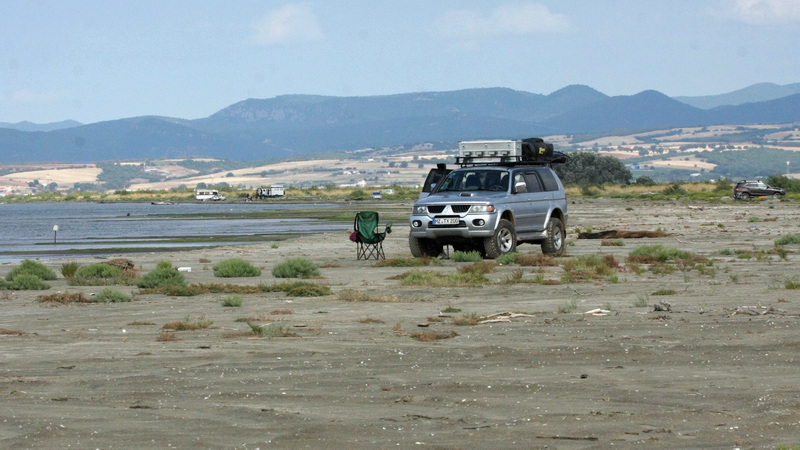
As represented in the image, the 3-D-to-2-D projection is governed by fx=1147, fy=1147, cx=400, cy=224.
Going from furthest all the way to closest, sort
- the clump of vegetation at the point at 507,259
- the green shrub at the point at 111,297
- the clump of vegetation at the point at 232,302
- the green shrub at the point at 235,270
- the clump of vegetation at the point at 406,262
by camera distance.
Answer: the clump of vegetation at the point at 406,262 → the clump of vegetation at the point at 507,259 → the green shrub at the point at 235,270 → the green shrub at the point at 111,297 → the clump of vegetation at the point at 232,302

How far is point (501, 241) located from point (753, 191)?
61.1 meters

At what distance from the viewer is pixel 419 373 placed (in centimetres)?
905

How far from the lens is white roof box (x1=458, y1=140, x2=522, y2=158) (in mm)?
24984

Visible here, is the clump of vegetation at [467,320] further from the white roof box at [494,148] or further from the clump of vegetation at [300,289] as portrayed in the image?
the white roof box at [494,148]

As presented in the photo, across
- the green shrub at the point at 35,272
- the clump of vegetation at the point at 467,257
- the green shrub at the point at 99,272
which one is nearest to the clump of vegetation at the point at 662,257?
the clump of vegetation at the point at 467,257

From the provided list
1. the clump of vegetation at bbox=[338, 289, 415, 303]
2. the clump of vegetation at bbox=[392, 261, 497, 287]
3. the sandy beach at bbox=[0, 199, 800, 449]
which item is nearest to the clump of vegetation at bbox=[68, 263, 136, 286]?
the sandy beach at bbox=[0, 199, 800, 449]

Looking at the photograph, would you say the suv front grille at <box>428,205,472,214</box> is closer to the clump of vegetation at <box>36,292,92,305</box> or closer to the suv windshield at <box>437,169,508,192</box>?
the suv windshield at <box>437,169,508,192</box>

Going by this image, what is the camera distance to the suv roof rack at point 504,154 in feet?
81.5

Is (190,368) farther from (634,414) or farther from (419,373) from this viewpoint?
(634,414)

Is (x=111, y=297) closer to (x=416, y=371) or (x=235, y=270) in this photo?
(x=235, y=270)

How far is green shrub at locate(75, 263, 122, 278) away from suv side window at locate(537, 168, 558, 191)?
9180mm

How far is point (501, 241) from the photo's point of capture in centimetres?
2264

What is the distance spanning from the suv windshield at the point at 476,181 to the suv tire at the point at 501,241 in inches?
34.0

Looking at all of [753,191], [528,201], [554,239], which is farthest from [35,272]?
[753,191]
